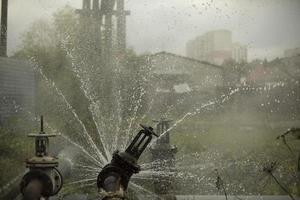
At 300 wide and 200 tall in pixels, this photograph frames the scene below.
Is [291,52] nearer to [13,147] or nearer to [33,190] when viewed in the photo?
[13,147]

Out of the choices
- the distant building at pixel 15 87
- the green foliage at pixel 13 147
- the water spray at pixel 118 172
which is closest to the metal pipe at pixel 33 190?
the water spray at pixel 118 172

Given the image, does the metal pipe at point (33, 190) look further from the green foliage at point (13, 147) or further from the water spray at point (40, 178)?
the green foliage at point (13, 147)

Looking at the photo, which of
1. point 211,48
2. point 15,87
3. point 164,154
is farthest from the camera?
point 211,48

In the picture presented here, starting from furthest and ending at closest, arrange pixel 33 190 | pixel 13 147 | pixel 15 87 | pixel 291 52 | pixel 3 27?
pixel 291 52
pixel 3 27
pixel 15 87
pixel 13 147
pixel 33 190

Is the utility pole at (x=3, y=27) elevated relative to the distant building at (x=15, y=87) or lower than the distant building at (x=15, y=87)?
elevated

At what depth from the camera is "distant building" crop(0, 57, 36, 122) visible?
43.8ft

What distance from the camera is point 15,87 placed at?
14203 mm

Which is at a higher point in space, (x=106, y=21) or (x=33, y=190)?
(x=106, y=21)

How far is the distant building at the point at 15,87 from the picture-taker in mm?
13344

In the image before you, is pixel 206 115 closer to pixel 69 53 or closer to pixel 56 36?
pixel 69 53

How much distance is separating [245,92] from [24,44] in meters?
11.7

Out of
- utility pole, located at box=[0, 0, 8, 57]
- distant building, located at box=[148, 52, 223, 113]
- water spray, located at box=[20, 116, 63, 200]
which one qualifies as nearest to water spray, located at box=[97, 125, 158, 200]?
water spray, located at box=[20, 116, 63, 200]

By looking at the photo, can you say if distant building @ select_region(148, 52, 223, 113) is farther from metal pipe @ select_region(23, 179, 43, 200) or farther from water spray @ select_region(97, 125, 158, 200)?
metal pipe @ select_region(23, 179, 43, 200)

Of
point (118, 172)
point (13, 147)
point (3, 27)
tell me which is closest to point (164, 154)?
point (13, 147)
